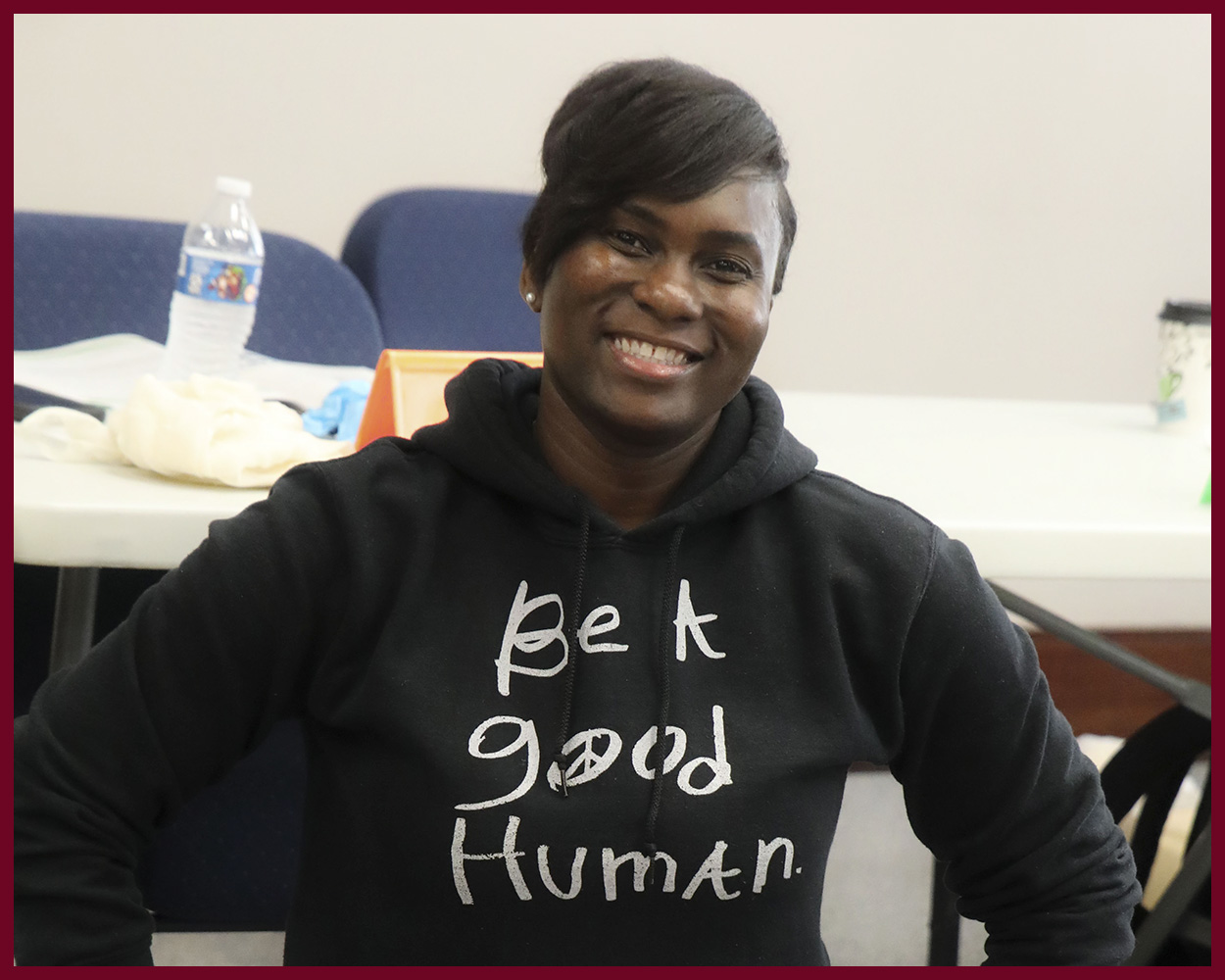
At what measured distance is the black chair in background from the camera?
119cm

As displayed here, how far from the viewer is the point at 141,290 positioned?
158 cm

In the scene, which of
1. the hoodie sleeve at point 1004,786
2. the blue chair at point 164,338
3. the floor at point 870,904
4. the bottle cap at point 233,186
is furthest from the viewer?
the floor at point 870,904

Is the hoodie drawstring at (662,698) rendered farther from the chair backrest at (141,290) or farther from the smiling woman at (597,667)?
the chair backrest at (141,290)

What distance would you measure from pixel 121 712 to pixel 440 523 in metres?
0.23

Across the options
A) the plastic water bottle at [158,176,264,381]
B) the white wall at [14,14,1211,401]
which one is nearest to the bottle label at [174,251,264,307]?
the plastic water bottle at [158,176,264,381]

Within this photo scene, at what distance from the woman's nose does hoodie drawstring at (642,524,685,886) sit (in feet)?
0.49

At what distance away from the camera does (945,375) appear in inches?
107

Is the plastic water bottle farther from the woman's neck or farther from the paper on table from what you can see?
the woman's neck

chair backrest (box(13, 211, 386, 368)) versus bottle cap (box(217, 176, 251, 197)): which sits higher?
bottle cap (box(217, 176, 251, 197))

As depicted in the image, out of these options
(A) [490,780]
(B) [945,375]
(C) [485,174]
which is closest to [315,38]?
(C) [485,174]

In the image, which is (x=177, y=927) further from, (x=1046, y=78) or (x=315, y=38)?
(x=1046, y=78)

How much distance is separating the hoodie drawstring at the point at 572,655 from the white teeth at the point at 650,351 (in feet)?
0.37

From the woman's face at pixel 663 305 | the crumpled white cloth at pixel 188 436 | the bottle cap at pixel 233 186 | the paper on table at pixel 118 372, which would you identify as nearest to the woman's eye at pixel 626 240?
the woman's face at pixel 663 305

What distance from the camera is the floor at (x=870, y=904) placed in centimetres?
173
